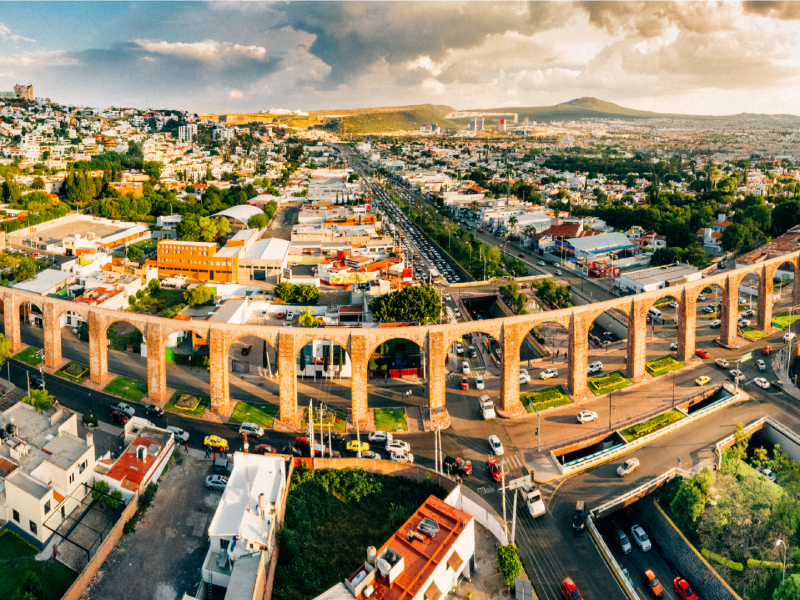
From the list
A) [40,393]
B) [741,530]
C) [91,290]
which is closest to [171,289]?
[91,290]

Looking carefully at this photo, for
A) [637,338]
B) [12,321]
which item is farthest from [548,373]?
[12,321]

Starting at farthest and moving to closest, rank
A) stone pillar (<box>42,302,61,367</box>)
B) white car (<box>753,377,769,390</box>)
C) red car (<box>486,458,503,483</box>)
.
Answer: white car (<box>753,377,769,390</box>), stone pillar (<box>42,302,61,367</box>), red car (<box>486,458,503,483</box>)

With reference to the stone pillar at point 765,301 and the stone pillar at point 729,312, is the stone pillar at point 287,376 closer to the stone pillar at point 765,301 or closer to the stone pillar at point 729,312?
the stone pillar at point 729,312

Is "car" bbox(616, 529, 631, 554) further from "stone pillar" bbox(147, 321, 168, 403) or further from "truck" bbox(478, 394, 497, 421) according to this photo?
"stone pillar" bbox(147, 321, 168, 403)

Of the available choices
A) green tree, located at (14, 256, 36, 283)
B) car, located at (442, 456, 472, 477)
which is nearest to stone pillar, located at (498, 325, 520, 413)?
car, located at (442, 456, 472, 477)

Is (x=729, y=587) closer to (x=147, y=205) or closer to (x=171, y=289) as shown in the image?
(x=171, y=289)

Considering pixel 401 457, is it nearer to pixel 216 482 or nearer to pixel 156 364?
pixel 216 482
